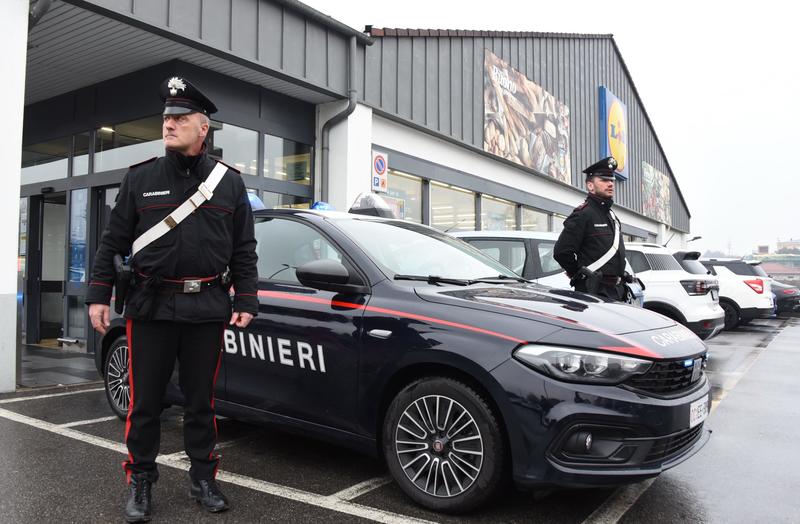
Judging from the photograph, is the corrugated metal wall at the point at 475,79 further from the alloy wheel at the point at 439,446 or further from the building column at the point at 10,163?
the alloy wheel at the point at 439,446

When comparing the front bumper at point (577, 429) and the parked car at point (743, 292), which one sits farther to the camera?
the parked car at point (743, 292)

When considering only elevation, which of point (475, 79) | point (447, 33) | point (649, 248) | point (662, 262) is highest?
point (447, 33)

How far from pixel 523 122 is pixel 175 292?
1462 cm

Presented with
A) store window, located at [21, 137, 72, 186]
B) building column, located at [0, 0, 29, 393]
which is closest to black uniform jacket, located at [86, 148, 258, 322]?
building column, located at [0, 0, 29, 393]

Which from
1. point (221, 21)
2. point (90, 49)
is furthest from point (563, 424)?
point (90, 49)

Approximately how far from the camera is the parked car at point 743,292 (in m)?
12.2

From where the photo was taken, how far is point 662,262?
7.83 m

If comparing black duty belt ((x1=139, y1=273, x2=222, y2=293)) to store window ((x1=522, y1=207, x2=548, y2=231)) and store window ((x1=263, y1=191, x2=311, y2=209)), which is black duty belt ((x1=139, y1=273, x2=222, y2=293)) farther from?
store window ((x1=522, y1=207, x2=548, y2=231))

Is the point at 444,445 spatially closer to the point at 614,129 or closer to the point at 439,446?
the point at 439,446

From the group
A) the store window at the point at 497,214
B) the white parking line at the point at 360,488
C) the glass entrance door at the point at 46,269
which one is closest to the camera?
the white parking line at the point at 360,488

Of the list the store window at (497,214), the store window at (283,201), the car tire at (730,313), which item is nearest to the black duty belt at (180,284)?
the store window at (283,201)

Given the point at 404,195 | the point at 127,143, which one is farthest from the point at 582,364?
the point at 404,195

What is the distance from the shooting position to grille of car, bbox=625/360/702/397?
2.66 meters

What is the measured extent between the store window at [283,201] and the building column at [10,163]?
362 cm
